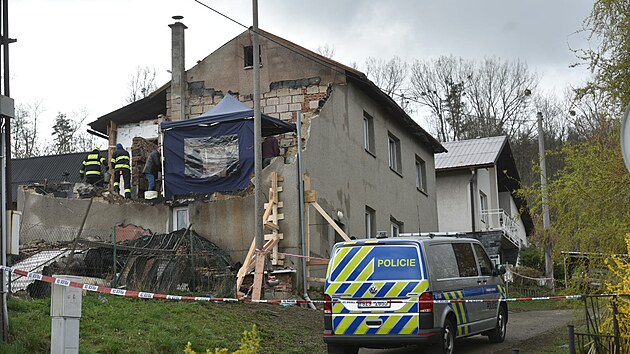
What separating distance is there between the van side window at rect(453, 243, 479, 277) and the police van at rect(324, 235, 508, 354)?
1.23 ft

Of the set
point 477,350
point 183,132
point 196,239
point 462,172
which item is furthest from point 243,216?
point 462,172

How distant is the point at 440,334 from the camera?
467 inches

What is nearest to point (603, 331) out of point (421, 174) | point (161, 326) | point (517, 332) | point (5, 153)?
point (517, 332)

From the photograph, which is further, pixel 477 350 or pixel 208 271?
pixel 208 271

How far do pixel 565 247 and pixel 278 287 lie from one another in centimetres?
786

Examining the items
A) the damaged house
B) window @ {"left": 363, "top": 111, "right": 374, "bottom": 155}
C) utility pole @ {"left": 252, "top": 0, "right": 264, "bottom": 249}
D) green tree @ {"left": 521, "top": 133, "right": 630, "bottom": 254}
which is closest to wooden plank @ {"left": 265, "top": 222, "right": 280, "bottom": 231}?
the damaged house

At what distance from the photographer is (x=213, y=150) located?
71.4 feet

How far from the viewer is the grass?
36.7 feet

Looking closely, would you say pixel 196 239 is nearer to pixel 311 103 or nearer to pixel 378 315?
pixel 311 103

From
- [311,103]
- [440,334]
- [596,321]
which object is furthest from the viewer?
[311,103]

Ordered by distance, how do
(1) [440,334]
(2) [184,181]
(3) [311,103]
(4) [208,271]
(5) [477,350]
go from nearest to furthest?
(1) [440,334] < (5) [477,350] < (4) [208,271] < (2) [184,181] < (3) [311,103]

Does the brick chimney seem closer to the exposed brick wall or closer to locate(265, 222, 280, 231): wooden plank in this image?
the exposed brick wall

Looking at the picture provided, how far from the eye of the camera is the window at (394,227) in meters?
27.9

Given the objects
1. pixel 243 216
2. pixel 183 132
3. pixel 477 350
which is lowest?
pixel 477 350
